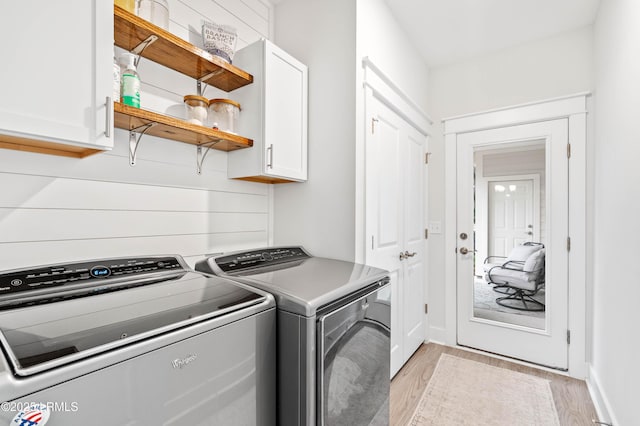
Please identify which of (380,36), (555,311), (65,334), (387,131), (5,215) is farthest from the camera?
(555,311)

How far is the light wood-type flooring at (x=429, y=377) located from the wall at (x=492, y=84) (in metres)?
0.36

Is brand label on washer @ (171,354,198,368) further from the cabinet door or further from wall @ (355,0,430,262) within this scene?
wall @ (355,0,430,262)

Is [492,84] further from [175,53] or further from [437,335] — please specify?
[175,53]

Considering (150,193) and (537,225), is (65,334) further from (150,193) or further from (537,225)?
(537,225)

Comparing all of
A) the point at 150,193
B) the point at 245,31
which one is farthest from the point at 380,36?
the point at 150,193

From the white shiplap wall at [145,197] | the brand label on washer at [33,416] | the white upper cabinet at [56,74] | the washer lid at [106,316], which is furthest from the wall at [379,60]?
the brand label on washer at [33,416]

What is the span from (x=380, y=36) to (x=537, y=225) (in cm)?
200

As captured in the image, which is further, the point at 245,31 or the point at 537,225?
the point at 537,225

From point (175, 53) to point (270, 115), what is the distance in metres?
0.52

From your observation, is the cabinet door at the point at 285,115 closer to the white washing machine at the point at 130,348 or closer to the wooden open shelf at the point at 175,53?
the wooden open shelf at the point at 175,53

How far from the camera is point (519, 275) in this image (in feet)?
8.80

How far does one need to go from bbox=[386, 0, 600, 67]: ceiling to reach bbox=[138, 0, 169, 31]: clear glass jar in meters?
1.54

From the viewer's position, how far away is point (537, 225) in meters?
2.57

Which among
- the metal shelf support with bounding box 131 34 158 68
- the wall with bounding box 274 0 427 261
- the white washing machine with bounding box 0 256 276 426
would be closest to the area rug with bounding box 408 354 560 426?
the wall with bounding box 274 0 427 261
